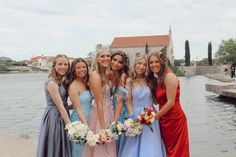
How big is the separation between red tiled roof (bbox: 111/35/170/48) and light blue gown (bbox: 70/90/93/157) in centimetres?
12088

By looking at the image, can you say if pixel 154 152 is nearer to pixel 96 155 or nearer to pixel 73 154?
pixel 96 155

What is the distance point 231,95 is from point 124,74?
1805 centimetres

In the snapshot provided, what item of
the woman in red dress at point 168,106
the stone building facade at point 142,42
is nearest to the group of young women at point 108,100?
the woman in red dress at point 168,106

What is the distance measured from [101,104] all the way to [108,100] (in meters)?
0.19

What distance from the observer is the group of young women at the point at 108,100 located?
16.5 feet

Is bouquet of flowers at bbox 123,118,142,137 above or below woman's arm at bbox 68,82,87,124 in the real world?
below

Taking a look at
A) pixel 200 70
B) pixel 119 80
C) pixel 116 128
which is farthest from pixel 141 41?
pixel 116 128

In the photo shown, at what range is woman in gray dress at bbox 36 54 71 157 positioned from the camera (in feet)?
16.6

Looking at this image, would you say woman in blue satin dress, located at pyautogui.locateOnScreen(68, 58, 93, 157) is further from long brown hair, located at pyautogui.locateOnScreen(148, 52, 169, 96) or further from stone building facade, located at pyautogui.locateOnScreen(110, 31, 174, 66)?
stone building facade, located at pyautogui.locateOnScreen(110, 31, 174, 66)

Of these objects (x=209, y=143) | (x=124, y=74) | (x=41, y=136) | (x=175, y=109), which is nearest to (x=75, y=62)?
(x=124, y=74)

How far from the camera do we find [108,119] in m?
5.18

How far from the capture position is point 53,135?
5070 mm

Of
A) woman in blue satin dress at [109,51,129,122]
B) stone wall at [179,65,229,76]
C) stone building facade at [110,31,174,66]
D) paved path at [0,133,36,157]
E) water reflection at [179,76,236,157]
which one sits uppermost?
stone building facade at [110,31,174,66]

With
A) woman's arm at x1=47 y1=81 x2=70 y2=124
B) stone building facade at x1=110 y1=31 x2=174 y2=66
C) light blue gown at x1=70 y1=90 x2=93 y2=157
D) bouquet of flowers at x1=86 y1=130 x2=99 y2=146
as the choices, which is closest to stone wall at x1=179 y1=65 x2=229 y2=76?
stone building facade at x1=110 y1=31 x2=174 y2=66
